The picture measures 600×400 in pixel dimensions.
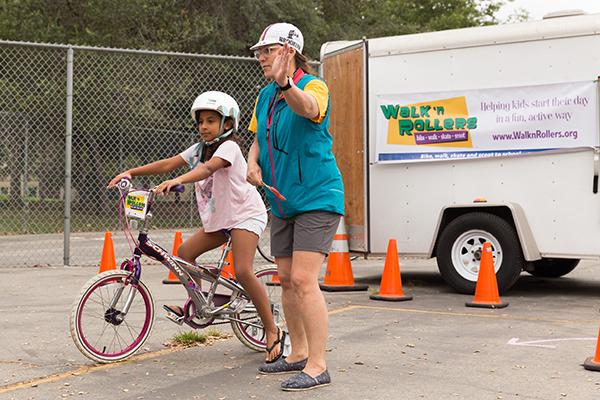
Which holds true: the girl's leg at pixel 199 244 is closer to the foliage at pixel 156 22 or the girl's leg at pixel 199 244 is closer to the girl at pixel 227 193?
the girl at pixel 227 193

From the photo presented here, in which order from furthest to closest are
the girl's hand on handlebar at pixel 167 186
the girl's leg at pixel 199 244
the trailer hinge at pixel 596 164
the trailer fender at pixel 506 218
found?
the trailer fender at pixel 506 218 < the trailer hinge at pixel 596 164 < the girl's leg at pixel 199 244 < the girl's hand on handlebar at pixel 167 186

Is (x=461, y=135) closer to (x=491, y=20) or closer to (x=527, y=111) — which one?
(x=527, y=111)

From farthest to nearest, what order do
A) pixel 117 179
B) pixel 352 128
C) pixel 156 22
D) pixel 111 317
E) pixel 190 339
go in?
pixel 156 22 < pixel 352 128 < pixel 190 339 < pixel 111 317 < pixel 117 179

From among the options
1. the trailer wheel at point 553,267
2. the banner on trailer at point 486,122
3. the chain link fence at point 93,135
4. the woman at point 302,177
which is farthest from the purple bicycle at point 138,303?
the chain link fence at point 93,135

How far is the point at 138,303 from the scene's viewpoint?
607 centimetres

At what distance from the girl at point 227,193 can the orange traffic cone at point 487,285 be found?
316cm

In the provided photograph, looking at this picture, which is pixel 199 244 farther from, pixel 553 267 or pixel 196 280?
pixel 553 267

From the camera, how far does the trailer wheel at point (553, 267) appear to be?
1104cm

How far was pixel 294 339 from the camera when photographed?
19.0 feet

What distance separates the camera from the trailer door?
10.3 m

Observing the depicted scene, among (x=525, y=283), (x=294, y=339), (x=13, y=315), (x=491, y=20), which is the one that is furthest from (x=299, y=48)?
(x=491, y=20)

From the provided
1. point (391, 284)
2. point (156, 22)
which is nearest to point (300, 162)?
point (391, 284)

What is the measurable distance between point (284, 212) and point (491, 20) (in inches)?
1765

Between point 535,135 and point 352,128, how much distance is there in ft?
7.10
